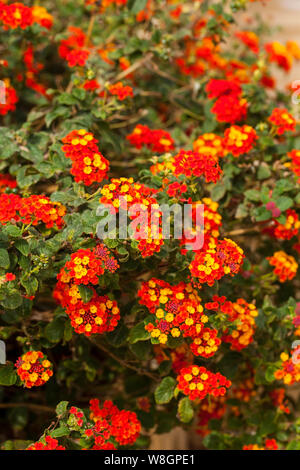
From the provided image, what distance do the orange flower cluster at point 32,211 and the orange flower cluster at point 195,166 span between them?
0.94 feet

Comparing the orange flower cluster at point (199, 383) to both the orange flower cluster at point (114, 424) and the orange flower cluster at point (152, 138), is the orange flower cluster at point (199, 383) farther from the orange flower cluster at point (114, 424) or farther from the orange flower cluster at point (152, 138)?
the orange flower cluster at point (152, 138)

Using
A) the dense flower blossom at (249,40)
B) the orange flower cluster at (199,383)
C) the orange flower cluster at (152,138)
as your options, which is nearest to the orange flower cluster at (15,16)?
the orange flower cluster at (152,138)

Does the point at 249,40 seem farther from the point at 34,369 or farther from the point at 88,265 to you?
the point at 34,369

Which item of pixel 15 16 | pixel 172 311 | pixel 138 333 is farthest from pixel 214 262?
pixel 15 16

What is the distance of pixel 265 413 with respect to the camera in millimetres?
1560

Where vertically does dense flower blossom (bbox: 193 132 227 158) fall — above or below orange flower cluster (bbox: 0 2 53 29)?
below

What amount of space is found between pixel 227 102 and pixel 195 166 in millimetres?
450

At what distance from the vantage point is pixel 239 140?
4.86 feet

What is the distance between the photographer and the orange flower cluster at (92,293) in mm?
1094

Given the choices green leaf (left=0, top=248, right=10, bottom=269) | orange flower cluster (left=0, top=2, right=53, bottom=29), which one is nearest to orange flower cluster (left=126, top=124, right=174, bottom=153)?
orange flower cluster (left=0, top=2, right=53, bottom=29)

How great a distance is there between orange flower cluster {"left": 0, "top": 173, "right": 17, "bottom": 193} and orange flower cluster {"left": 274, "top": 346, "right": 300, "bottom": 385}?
849mm

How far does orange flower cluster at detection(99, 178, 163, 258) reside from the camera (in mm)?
1097

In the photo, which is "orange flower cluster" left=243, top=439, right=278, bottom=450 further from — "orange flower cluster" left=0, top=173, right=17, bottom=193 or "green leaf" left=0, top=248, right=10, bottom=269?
"orange flower cluster" left=0, top=173, right=17, bottom=193

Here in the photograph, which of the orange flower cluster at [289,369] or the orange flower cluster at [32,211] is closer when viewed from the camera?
the orange flower cluster at [32,211]
